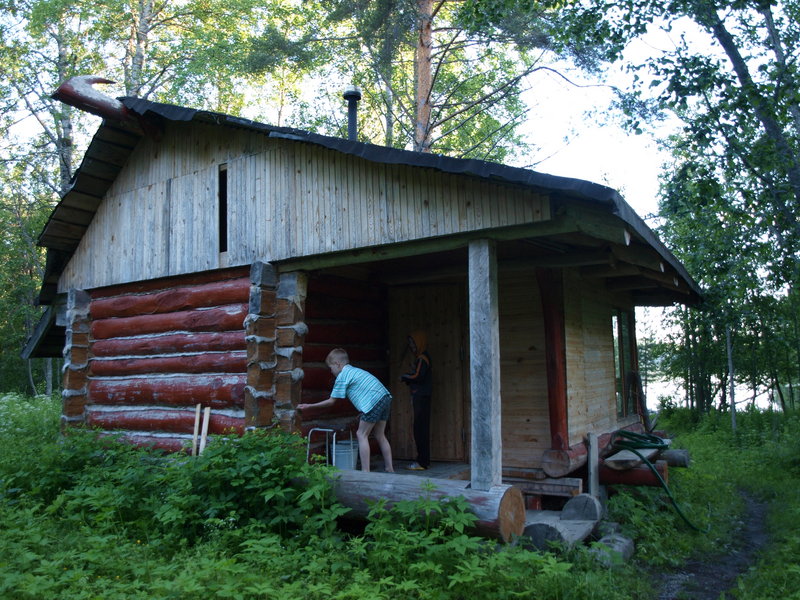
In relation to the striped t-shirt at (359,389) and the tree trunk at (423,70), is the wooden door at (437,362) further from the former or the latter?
the tree trunk at (423,70)

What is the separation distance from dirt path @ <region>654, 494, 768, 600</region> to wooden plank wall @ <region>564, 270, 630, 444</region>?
80.8 inches

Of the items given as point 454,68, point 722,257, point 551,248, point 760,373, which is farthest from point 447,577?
point 454,68

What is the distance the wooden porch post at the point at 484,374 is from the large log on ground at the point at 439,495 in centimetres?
24

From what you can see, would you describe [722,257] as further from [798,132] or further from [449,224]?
[449,224]

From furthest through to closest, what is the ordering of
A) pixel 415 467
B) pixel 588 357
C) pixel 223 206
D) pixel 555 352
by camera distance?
pixel 588 357
pixel 223 206
pixel 415 467
pixel 555 352

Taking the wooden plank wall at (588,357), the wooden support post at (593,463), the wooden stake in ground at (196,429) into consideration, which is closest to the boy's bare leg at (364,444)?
the wooden stake in ground at (196,429)

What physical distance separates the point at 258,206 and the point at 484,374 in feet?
13.8

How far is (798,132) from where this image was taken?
13.6 meters

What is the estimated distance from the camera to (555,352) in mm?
8539

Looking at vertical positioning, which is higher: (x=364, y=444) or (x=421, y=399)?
(x=421, y=399)

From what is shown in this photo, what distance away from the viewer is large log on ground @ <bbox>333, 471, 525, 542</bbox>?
5.82 meters

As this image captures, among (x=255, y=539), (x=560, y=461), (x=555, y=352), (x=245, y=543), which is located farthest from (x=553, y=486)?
(x=245, y=543)

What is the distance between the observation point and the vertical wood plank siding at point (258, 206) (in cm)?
702

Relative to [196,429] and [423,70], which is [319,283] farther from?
[423,70]
